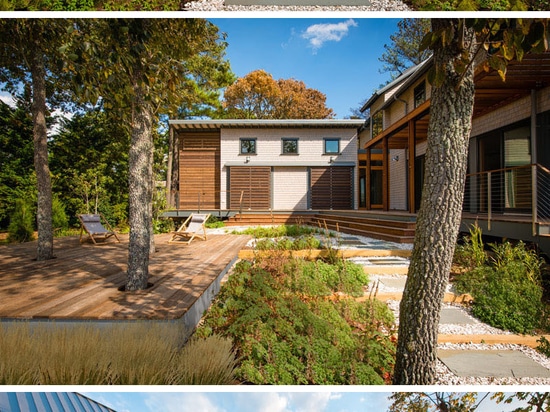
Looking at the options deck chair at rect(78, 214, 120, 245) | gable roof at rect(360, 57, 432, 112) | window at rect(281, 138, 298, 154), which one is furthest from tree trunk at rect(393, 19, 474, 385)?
deck chair at rect(78, 214, 120, 245)

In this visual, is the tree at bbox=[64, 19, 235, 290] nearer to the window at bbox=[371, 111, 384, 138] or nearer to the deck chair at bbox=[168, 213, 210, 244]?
the deck chair at bbox=[168, 213, 210, 244]

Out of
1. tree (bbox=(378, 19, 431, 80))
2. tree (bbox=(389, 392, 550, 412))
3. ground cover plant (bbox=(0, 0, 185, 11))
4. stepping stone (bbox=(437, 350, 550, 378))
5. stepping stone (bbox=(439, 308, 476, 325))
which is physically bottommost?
tree (bbox=(389, 392, 550, 412))

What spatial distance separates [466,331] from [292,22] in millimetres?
2430

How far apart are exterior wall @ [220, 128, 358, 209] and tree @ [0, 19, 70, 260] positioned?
5.19 feet

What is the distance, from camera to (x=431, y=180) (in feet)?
6.08

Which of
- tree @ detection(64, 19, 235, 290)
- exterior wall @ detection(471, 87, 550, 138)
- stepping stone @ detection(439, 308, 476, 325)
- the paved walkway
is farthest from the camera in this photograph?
exterior wall @ detection(471, 87, 550, 138)

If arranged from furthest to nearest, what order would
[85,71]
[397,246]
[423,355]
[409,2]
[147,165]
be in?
1. [409,2]
2. [147,165]
3. [85,71]
4. [397,246]
5. [423,355]

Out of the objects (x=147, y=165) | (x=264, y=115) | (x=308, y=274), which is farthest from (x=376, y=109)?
(x=147, y=165)

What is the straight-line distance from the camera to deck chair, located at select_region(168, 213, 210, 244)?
8.39ft

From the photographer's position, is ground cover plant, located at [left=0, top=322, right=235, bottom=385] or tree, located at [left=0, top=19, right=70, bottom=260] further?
tree, located at [left=0, top=19, right=70, bottom=260]

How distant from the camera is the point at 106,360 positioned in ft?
6.42

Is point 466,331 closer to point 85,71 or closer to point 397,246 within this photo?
point 397,246

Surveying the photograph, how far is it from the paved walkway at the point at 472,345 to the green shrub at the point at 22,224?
2.87m

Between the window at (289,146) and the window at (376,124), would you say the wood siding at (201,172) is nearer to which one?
the window at (289,146)
